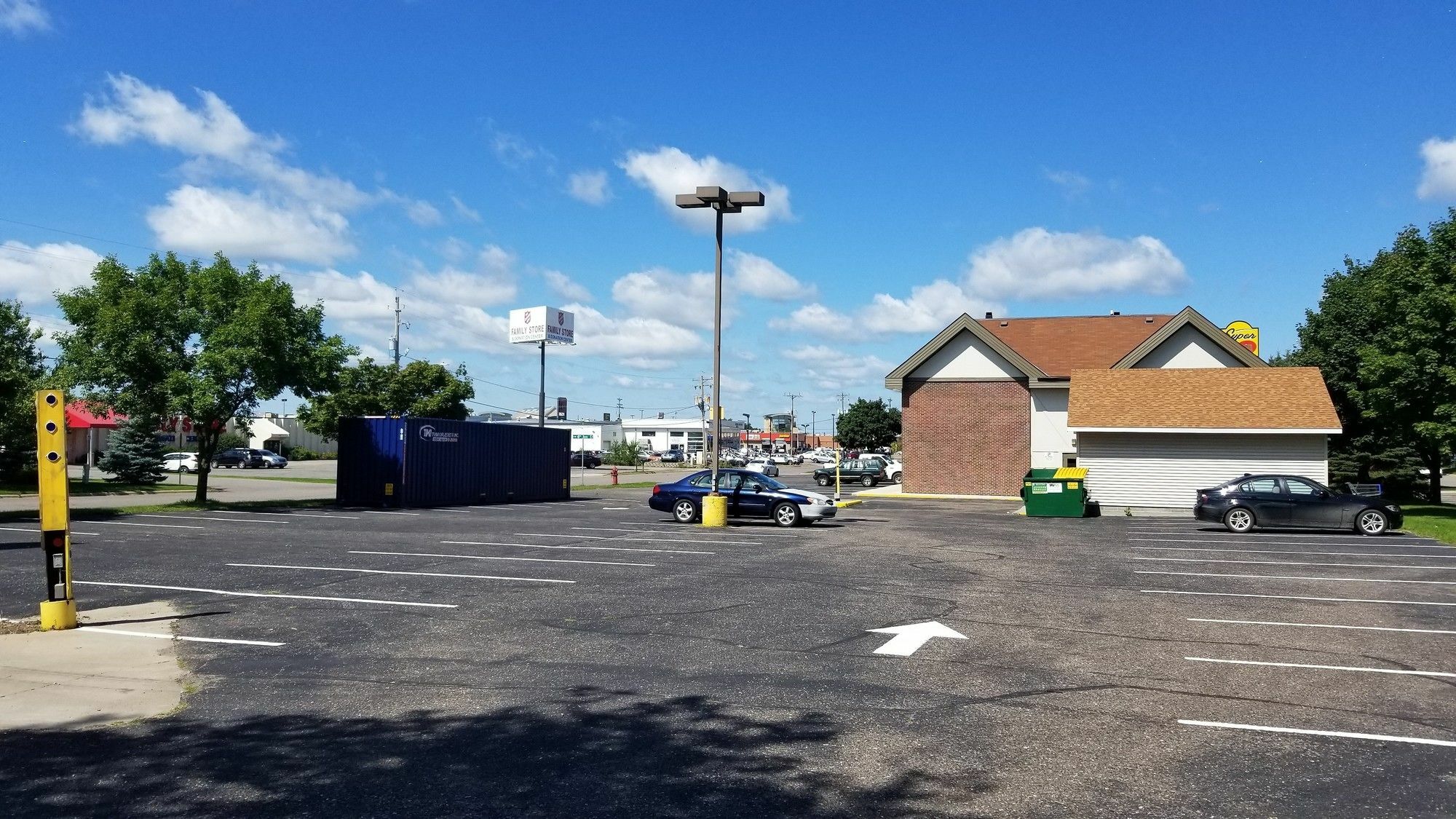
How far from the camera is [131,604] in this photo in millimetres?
12375

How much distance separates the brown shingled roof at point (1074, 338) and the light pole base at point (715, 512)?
74.8 ft

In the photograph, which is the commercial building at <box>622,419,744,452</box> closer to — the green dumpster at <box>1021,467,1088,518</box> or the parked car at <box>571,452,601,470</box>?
the parked car at <box>571,452,601,470</box>

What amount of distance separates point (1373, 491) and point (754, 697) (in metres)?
28.1

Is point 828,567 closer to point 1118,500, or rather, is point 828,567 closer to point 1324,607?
point 1324,607

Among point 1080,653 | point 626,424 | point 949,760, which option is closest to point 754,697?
point 949,760

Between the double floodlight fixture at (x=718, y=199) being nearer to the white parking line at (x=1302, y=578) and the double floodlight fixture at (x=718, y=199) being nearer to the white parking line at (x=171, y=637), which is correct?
the white parking line at (x=1302, y=578)

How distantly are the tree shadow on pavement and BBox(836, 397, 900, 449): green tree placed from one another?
84.6 m

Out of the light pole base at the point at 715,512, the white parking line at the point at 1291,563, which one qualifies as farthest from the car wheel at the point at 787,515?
the white parking line at the point at 1291,563

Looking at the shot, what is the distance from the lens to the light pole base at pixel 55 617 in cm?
1055

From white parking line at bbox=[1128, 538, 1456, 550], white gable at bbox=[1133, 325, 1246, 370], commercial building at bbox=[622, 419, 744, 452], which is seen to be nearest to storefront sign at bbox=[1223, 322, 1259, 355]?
white gable at bbox=[1133, 325, 1246, 370]

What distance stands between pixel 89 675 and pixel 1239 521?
24365 millimetres

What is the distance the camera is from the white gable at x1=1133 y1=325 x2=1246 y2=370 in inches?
1567

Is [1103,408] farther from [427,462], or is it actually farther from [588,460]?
[588,460]

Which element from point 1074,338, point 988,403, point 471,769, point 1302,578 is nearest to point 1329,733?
point 471,769
